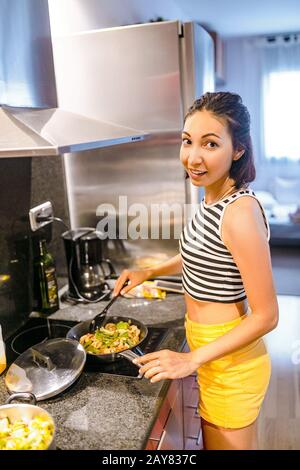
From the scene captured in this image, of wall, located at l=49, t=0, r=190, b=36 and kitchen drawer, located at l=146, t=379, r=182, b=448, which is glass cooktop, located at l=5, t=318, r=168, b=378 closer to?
kitchen drawer, located at l=146, t=379, r=182, b=448

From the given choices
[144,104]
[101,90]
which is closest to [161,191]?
[144,104]

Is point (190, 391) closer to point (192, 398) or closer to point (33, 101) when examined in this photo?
point (192, 398)

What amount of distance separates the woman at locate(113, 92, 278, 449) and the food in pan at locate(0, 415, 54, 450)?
253 millimetres

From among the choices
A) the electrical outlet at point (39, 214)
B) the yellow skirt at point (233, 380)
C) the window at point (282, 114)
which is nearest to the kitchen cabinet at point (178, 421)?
the yellow skirt at point (233, 380)

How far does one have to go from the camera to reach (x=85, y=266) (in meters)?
1.74

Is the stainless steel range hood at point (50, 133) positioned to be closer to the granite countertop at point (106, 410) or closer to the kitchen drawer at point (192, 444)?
the granite countertop at point (106, 410)

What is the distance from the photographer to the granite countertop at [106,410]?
3.12ft

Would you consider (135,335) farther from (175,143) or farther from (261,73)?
(261,73)

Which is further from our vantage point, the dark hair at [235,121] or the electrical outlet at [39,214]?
the electrical outlet at [39,214]

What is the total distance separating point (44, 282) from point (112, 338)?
44 cm

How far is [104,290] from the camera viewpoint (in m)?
1.79

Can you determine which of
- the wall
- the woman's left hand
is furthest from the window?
the woman's left hand

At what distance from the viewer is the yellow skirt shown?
1.14m

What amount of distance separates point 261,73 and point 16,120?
17.7 ft
